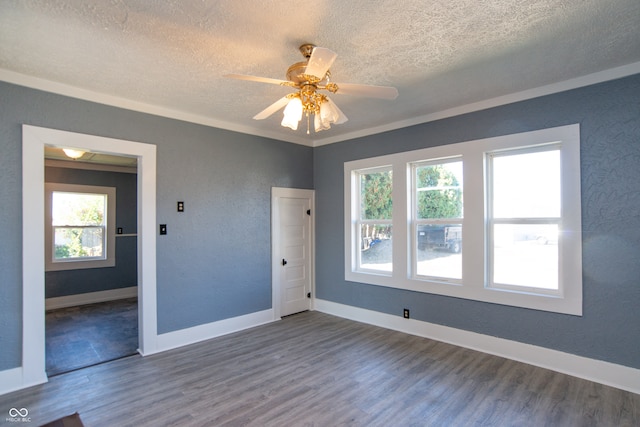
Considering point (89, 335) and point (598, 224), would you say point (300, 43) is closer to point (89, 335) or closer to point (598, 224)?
point (598, 224)

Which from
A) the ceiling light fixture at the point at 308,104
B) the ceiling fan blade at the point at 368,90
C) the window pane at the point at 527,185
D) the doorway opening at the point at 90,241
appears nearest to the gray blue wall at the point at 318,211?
the window pane at the point at 527,185

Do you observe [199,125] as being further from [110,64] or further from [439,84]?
[439,84]

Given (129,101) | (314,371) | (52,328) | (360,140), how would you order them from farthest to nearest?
1. (360,140)
2. (52,328)
3. (129,101)
4. (314,371)

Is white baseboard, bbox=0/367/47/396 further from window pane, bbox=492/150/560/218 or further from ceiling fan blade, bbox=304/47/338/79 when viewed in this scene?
window pane, bbox=492/150/560/218

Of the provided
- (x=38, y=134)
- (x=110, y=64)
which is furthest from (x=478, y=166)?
(x=38, y=134)

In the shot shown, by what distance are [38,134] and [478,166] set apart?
4293 millimetres

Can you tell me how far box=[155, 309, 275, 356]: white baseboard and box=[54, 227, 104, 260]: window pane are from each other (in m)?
3.47

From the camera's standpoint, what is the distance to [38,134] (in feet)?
9.64

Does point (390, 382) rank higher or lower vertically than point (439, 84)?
lower

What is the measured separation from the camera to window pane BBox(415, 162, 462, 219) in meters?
3.84

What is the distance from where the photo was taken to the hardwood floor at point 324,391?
2387 mm

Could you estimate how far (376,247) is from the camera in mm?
4656

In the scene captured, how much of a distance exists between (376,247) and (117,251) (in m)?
4.97

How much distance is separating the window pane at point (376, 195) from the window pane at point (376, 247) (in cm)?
17
